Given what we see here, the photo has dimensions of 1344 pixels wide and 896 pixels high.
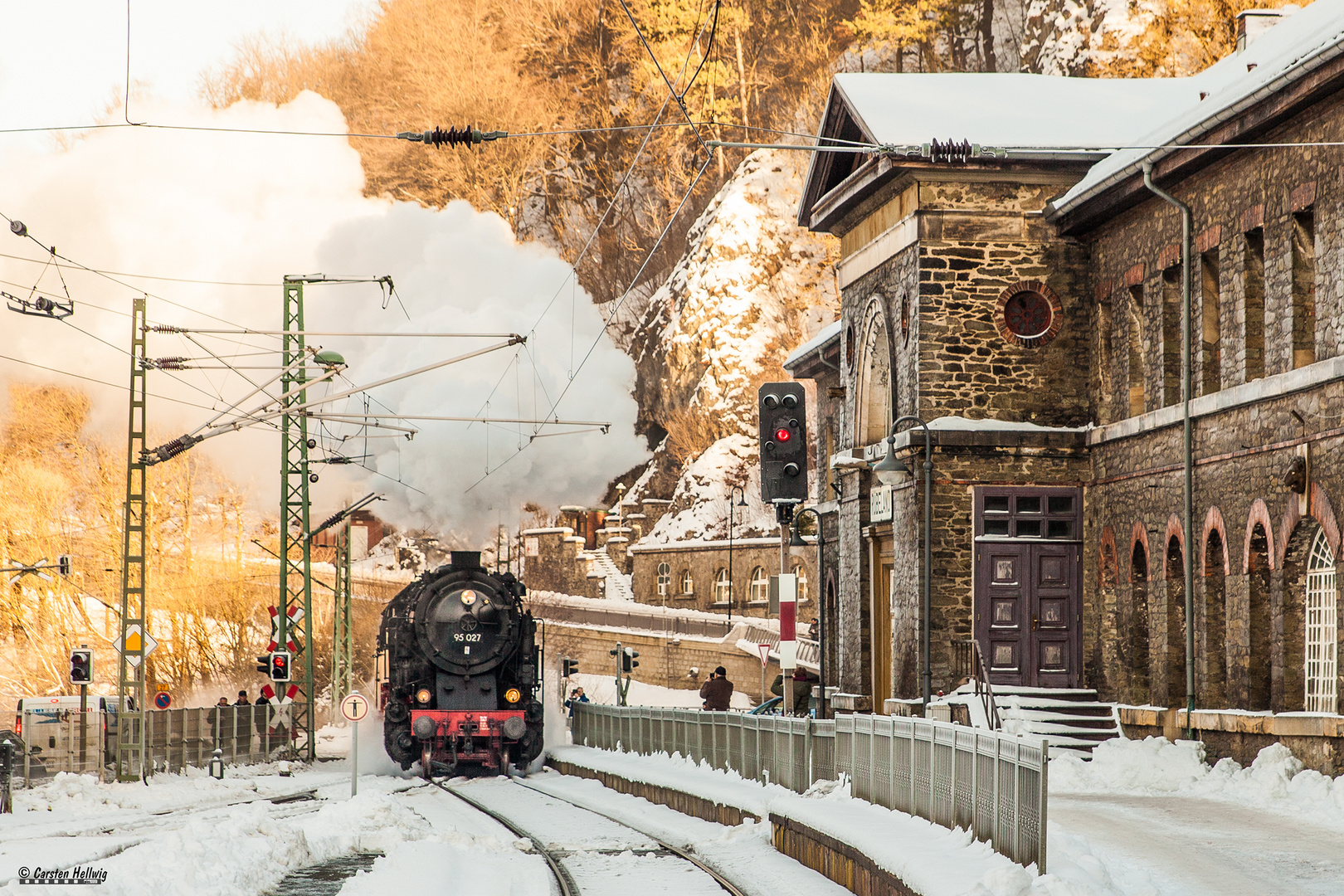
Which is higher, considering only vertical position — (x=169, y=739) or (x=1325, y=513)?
(x=1325, y=513)

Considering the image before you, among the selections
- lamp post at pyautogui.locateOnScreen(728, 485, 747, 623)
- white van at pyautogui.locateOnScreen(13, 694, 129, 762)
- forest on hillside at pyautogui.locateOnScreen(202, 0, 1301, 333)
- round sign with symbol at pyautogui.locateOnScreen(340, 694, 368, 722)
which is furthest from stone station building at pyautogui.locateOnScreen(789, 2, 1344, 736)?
forest on hillside at pyautogui.locateOnScreen(202, 0, 1301, 333)

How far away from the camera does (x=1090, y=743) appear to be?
2380 centimetres

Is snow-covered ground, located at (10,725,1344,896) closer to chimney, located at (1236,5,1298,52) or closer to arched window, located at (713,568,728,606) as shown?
chimney, located at (1236,5,1298,52)

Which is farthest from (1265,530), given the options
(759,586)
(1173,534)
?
(759,586)

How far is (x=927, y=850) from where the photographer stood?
12211mm

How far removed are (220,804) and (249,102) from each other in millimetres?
73241

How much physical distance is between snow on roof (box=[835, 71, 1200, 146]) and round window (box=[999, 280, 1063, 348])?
234cm

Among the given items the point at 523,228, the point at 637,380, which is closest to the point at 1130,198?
the point at 637,380

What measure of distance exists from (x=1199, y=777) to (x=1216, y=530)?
3487 mm

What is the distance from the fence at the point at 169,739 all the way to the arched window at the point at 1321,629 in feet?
57.8

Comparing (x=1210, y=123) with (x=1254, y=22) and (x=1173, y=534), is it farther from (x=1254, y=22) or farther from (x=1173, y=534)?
(x=1254, y=22)

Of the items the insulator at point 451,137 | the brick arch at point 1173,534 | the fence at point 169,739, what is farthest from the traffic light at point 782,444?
the fence at point 169,739

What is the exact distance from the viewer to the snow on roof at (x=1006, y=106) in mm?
26453

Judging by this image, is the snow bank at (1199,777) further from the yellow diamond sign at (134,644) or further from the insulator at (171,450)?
the yellow diamond sign at (134,644)
